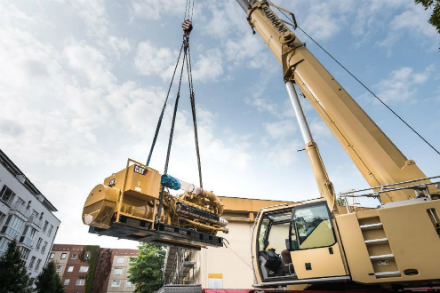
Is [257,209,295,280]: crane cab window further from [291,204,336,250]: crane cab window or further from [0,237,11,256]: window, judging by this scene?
[0,237,11,256]: window

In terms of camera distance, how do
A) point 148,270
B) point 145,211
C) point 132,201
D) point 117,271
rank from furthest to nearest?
point 117,271 < point 148,270 < point 145,211 < point 132,201

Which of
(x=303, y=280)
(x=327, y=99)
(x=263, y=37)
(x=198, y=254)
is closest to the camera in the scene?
(x=303, y=280)

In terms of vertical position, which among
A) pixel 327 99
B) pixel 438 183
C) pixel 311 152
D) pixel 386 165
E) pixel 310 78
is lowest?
pixel 438 183

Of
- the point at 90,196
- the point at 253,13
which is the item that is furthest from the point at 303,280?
the point at 253,13

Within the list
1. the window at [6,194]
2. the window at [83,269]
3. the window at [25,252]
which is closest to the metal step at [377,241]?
the window at [6,194]

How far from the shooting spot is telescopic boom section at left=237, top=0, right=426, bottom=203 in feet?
16.2

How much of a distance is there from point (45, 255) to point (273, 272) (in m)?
43.9

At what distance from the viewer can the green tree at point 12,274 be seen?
20375 mm

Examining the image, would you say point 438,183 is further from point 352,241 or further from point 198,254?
point 198,254

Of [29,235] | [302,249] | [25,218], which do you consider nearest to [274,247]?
[302,249]

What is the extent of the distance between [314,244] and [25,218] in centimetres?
3672

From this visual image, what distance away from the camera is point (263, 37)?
9.16 meters

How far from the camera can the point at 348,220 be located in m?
4.21

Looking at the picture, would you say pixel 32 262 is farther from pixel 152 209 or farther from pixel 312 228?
pixel 312 228
